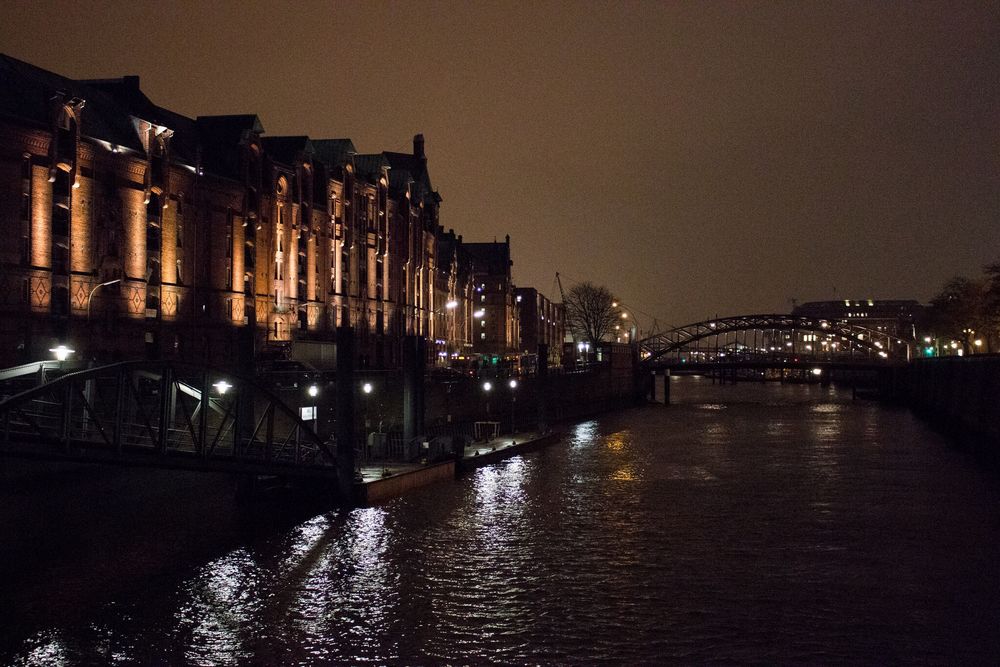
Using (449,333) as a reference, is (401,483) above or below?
below

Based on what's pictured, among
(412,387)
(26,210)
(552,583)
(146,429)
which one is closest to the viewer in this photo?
(552,583)

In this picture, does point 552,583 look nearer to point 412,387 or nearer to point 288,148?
point 412,387

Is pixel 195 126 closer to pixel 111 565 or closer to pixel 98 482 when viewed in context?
pixel 98 482

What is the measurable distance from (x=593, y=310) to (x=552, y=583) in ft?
448

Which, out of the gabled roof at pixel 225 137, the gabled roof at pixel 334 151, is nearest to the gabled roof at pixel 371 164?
the gabled roof at pixel 334 151

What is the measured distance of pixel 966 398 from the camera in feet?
228

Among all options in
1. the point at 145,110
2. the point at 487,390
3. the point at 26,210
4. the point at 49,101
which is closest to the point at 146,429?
the point at 26,210

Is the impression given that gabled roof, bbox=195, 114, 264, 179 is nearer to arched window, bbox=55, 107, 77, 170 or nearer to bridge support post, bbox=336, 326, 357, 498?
arched window, bbox=55, 107, 77, 170

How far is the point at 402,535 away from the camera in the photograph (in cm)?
3152

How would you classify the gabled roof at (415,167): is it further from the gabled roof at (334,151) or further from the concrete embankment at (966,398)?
the concrete embankment at (966,398)

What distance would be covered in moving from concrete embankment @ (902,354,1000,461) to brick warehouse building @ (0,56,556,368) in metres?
41.5

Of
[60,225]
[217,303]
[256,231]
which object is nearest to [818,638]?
[60,225]

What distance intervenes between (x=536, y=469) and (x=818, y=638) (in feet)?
88.4

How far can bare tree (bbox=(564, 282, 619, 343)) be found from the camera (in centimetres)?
16212
